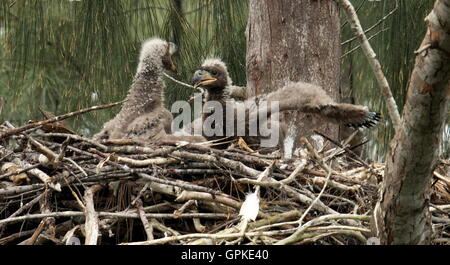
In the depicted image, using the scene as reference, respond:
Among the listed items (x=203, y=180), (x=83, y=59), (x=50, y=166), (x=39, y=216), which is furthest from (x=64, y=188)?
(x=83, y=59)

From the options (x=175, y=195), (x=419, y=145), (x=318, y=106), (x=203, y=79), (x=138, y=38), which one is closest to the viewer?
(x=419, y=145)

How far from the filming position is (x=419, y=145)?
280cm

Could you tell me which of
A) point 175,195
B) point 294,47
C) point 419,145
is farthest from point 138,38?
point 419,145

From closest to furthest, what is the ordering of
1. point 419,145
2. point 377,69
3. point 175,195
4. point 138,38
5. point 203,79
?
1. point 419,145
2. point 377,69
3. point 175,195
4. point 203,79
5. point 138,38

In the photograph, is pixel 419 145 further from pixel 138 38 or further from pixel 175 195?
pixel 138 38

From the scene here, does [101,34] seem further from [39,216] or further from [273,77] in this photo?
[39,216]

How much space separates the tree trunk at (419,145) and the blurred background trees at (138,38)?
9.45 ft

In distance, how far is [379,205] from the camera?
3.14m

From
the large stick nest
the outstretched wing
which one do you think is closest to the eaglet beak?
the outstretched wing

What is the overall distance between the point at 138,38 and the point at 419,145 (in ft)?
13.2

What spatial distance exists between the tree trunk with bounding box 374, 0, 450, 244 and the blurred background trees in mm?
2881

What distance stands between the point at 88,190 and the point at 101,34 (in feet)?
8.03

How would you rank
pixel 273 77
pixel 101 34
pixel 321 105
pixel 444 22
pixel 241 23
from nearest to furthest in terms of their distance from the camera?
pixel 444 22 < pixel 321 105 < pixel 273 77 < pixel 101 34 < pixel 241 23

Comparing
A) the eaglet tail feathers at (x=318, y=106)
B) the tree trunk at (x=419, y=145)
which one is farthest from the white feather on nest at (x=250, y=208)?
the eaglet tail feathers at (x=318, y=106)
